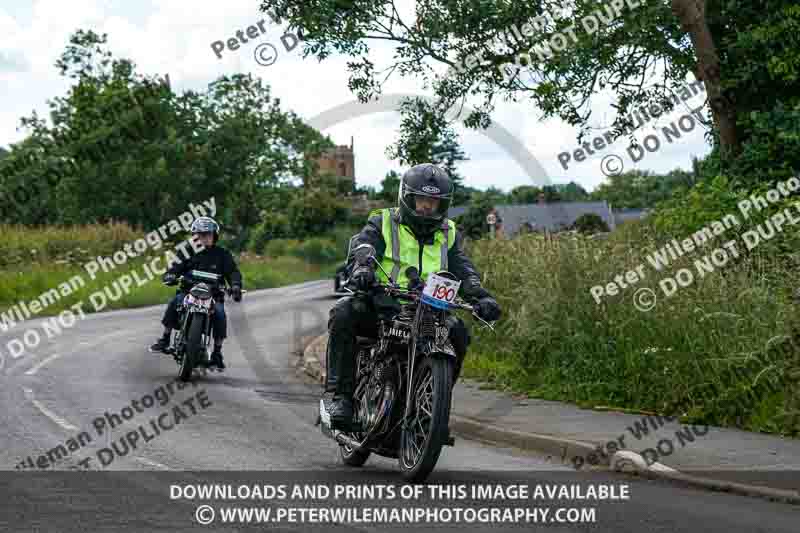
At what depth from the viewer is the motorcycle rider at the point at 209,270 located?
1542 centimetres

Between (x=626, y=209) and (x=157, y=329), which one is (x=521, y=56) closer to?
(x=157, y=329)

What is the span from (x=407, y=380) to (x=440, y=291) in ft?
2.48

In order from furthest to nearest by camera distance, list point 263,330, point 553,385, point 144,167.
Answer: point 144,167, point 263,330, point 553,385

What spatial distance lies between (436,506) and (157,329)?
55.3 feet

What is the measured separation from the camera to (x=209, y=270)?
616 inches

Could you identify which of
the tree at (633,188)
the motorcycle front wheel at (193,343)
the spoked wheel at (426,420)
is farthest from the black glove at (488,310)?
the tree at (633,188)

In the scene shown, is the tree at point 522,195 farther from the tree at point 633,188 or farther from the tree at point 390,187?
the tree at point 390,187

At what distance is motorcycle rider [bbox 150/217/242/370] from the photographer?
50.6 ft

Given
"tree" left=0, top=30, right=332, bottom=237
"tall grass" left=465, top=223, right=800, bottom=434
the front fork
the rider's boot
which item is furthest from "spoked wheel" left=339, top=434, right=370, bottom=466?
"tree" left=0, top=30, right=332, bottom=237

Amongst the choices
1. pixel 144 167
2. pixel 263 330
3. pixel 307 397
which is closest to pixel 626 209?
pixel 144 167

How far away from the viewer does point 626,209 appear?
16062cm

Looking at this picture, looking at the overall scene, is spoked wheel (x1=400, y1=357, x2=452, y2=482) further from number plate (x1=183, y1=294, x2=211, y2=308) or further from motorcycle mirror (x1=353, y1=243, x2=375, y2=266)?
number plate (x1=183, y1=294, x2=211, y2=308)

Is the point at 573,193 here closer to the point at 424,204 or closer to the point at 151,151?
the point at 151,151

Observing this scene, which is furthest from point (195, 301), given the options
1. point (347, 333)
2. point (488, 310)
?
point (488, 310)
